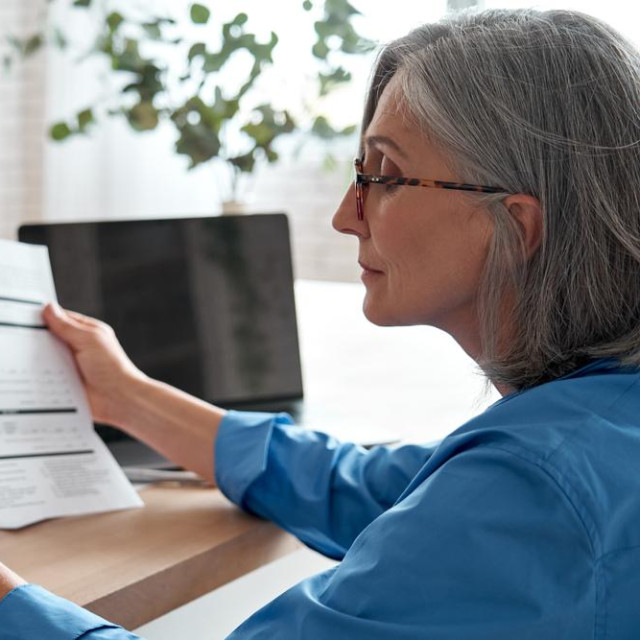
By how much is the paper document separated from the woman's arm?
3 centimetres

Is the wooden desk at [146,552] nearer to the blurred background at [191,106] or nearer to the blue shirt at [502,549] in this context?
the blue shirt at [502,549]

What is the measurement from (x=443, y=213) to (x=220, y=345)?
660 millimetres

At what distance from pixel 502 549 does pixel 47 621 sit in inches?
14.2

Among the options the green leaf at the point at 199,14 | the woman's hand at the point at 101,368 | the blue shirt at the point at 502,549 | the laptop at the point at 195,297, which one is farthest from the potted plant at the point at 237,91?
the blue shirt at the point at 502,549

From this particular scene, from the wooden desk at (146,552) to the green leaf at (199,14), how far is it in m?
0.99

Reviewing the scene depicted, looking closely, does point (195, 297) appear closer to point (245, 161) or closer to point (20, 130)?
point (245, 161)

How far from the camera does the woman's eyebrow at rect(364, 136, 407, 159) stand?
36.9 inches

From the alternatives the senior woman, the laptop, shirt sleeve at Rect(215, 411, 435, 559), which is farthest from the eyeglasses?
the laptop

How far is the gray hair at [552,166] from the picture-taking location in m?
0.85

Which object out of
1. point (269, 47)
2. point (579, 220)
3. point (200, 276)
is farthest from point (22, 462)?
point (269, 47)

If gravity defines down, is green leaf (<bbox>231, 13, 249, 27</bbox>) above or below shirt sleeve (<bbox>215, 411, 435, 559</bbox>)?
above

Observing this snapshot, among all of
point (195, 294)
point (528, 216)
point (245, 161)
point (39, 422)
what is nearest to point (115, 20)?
point (245, 161)

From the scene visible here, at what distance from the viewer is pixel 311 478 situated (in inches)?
46.5

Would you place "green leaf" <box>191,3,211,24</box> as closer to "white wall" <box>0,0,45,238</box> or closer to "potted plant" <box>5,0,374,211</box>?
"potted plant" <box>5,0,374,211</box>
